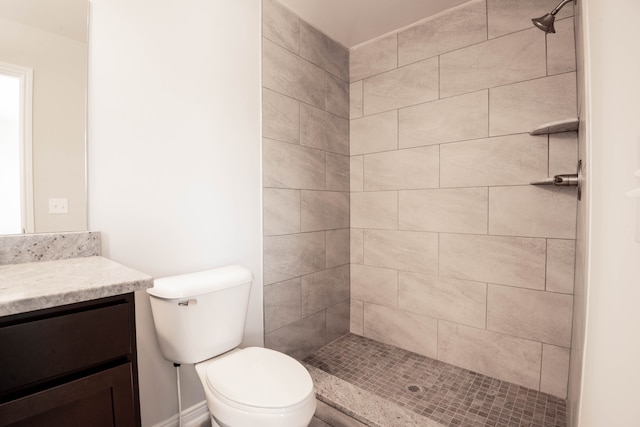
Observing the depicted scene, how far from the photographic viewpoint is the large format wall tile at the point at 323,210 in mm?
2170

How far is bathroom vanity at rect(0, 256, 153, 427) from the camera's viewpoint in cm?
66

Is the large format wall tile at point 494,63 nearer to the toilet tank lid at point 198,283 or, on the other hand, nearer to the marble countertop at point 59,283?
the toilet tank lid at point 198,283

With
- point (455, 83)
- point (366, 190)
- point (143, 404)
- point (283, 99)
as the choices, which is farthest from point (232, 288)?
point (455, 83)

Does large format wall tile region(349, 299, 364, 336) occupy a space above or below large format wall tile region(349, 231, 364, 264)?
below

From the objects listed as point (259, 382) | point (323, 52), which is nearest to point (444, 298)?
point (259, 382)

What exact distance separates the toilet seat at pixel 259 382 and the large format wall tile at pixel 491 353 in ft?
4.21

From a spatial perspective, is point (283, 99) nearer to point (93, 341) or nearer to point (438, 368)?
point (93, 341)

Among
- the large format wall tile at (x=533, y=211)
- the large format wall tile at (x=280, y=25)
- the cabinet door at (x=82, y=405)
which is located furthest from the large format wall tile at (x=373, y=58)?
the cabinet door at (x=82, y=405)

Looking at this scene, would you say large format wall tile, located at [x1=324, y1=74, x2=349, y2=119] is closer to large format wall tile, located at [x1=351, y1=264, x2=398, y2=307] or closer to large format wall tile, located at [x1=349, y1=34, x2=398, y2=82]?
large format wall tile, located at [x1=349, y1=34, x2=398, y2=82]

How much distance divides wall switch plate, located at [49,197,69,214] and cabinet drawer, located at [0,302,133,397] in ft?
2.18

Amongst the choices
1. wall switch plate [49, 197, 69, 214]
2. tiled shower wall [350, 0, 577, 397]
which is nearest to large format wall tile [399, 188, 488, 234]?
tiled shower wall [350, 0, 577, 397]

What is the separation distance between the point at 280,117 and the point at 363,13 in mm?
926

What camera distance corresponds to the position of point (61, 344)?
0.72 meters

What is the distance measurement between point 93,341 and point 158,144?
3.13 feet
